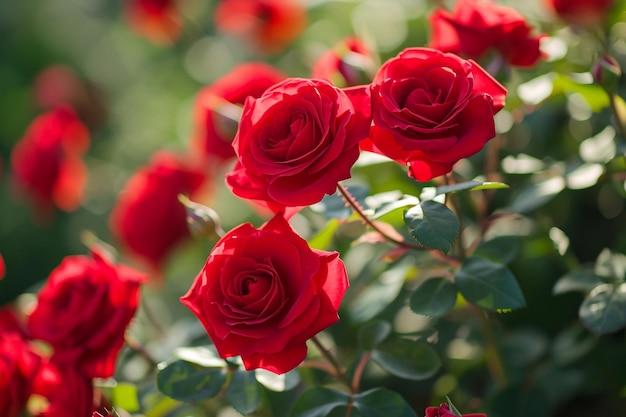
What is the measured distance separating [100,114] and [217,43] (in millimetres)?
440

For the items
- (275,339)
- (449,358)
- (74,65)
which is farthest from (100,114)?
(275,339)

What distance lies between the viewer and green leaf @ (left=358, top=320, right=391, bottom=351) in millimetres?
652

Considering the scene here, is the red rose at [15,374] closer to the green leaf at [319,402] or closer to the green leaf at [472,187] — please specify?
the green leaf at [319,402]

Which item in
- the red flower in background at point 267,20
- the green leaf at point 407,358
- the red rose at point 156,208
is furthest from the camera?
the red flower in background at point 267,20

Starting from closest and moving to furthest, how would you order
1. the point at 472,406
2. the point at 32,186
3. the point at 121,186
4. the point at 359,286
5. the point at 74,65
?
the point at 472,406 < the point at 359,286 < the point at 32,186 < the point at 121,186 < the point at 74,65

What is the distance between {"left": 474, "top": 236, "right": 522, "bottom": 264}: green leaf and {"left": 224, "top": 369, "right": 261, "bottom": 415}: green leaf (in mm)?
223

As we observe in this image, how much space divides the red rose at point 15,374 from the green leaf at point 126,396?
8 centimetres

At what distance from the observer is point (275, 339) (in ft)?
1.67

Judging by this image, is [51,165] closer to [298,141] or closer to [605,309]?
[298,141]

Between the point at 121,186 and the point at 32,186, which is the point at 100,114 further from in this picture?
the point at 32,186

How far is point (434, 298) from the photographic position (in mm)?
602

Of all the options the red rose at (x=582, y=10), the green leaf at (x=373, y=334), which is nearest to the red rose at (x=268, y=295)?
the green leaf at (x=373, y=334)

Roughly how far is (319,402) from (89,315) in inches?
8.5

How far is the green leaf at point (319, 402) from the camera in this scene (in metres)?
0.60
